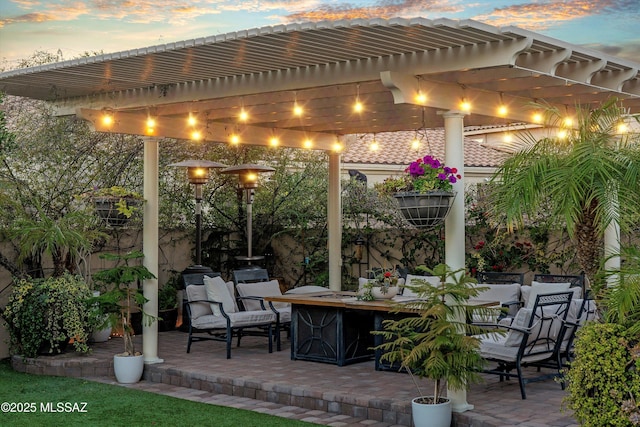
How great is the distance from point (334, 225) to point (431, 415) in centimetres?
559

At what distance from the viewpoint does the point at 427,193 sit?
6879 millimetres

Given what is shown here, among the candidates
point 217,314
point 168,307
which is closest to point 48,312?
point 217,314

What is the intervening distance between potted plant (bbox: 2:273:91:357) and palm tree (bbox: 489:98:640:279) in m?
5.37

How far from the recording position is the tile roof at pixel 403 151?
20.6m

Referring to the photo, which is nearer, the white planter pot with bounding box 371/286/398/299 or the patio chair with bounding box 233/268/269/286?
the white planter pot with bounding box 371/286/398/299

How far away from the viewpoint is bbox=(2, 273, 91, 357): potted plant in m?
9.41

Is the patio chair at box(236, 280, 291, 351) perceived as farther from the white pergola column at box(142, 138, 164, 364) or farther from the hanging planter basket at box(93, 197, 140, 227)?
the hanging planter basket at box(93, 197, 140, 227)

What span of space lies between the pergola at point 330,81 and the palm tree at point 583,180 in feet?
1.42

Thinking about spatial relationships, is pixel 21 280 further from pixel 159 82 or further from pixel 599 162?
pixel 599 162

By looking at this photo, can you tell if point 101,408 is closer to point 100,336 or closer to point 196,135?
point 100,336

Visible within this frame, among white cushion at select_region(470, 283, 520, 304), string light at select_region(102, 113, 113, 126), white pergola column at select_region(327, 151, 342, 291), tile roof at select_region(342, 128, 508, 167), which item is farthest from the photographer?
tile roof at select_region(342, 128, 508, 167)

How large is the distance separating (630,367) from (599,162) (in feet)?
4.24

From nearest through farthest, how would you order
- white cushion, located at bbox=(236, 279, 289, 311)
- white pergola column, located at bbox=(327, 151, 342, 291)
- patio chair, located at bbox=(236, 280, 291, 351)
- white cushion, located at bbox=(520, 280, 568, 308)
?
white cushion, located at bbox=(520, 280, 568, 308) → patio chair, located at bbox=(236, 280, 291, 351) → white cushion, located at bbox=(236, 279, 289, 311) → white pergola column, located at bbox=(327, 151, 342, 291)

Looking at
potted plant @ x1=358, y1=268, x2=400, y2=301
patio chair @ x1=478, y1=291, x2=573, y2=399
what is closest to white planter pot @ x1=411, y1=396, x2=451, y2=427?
patio chair @ x1=478, y1=291, x2=573, y2=399
